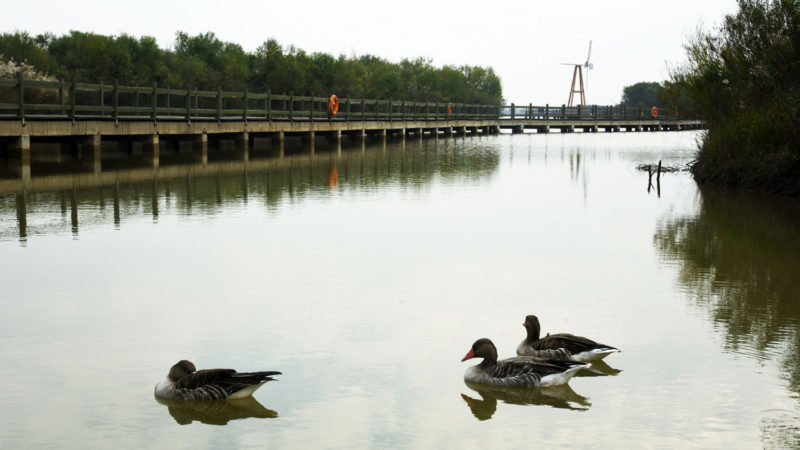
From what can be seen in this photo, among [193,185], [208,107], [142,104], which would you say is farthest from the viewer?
[208,107]

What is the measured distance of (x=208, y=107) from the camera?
5019 centimetres

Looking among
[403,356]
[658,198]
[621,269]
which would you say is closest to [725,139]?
[658,198]

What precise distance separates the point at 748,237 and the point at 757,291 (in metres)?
4.45

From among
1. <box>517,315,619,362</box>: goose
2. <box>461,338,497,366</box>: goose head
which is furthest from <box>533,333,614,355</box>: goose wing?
<box>461,338,497,366</box>: goose head

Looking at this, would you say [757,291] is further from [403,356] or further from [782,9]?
[782,9]

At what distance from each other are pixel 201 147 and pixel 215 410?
28.3m

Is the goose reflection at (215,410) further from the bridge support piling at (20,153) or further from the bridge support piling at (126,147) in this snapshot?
the bridge support piling at (126,147)

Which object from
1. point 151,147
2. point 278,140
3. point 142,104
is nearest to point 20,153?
point 151,147

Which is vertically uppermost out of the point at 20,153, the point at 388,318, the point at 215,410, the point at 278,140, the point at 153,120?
the point at 153,120

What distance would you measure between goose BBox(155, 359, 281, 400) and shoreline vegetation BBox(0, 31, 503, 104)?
50860 millimetres

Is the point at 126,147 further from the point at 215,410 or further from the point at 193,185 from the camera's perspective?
the point at 215,410

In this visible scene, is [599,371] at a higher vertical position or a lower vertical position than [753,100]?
lower

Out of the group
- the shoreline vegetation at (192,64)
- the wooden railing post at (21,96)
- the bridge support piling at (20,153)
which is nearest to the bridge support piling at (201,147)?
the bridge support piling at (20,153)

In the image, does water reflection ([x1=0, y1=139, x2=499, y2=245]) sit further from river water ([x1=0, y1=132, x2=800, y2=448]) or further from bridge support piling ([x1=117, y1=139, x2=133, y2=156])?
bridge support piling ([x1=117, y1=139, x2=133, y2=156])
